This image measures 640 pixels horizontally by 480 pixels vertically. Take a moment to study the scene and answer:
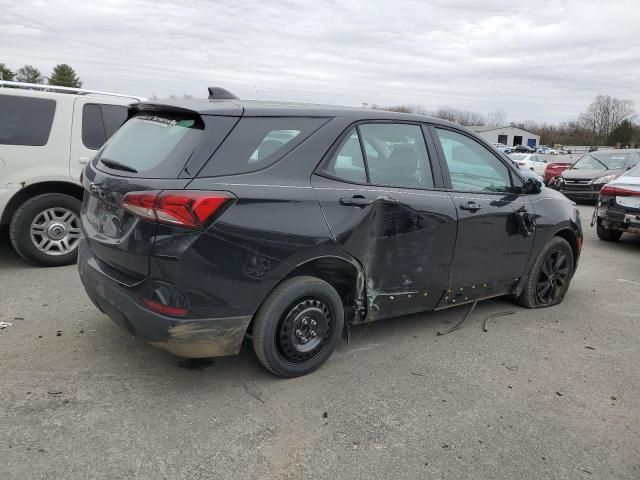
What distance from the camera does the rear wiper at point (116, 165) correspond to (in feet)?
10.6

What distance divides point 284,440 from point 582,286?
15.2 ft

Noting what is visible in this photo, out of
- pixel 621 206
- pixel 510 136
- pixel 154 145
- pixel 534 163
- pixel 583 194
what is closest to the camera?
pixel 154 145

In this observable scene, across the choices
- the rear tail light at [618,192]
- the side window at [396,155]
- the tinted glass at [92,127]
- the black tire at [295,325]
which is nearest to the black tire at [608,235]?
the rear tail light at [618,192]

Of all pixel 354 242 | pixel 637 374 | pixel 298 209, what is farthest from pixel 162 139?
pixel 637 374

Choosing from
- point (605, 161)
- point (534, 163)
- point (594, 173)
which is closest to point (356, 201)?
point (594, 173)

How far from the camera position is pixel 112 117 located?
20.4ft

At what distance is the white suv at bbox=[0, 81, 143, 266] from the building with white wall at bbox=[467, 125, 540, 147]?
91.8m

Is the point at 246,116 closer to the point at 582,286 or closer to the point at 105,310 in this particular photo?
the point at 105,310

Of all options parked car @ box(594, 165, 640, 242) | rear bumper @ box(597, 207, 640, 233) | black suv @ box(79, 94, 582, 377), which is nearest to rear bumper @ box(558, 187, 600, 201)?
parked car @ box(594, 165, 640, 242)

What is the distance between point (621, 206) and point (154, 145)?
752cm

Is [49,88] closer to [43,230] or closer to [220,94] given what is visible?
[43,230]

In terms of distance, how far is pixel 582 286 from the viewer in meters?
6.16

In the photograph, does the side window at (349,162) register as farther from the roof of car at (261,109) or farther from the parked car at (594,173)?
the parked car at (594,173)

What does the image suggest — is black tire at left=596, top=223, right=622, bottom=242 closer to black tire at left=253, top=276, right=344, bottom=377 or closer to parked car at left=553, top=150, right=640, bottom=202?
parked car at left=553, top=150, right=640, bottom=202
